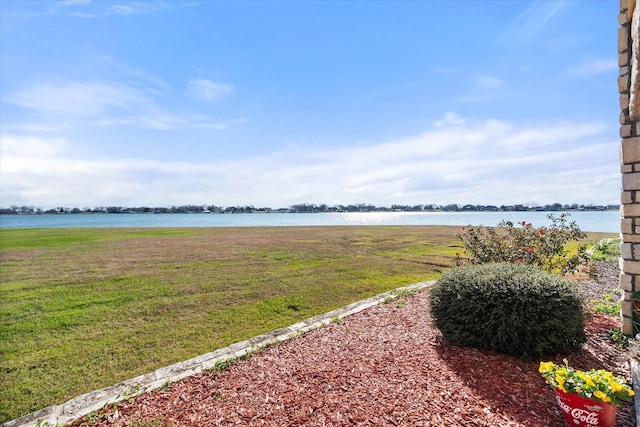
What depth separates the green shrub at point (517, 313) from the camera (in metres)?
4.30

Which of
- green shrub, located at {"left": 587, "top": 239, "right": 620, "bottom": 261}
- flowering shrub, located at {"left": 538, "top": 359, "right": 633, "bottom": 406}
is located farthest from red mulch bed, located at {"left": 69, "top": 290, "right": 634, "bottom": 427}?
green shrub, located at {"left": 587, "top": 239, "right": 620, "bottom": 261}

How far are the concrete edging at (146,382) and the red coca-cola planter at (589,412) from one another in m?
4.13

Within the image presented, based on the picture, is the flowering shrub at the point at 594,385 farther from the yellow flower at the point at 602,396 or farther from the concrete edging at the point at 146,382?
the concrete edging at the point at 146,382

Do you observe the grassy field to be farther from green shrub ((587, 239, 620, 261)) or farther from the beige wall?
green shrub ((587, 239, 620, 261))

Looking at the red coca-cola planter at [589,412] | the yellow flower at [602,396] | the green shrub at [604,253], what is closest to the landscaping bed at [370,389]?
the red coca-cola planter at [589,412]

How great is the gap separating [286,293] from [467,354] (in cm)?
592

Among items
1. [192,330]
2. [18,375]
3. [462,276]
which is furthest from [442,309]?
[18,375]

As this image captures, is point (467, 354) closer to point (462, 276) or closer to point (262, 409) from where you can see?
point (462, 276)

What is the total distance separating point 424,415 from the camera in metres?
3.38

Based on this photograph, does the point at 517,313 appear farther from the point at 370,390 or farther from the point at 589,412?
the point at 370,390

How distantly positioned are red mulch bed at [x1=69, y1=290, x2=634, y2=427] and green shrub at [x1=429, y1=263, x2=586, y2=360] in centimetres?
21

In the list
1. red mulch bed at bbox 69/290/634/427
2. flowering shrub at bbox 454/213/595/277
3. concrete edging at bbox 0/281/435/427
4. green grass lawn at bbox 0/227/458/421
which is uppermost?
flowering shrub at bbox 454/213/595/277

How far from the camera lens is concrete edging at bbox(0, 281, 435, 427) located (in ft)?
12.4

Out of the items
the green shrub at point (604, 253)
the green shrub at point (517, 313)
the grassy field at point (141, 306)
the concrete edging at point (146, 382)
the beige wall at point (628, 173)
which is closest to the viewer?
the concrete edging at point (146, 382)
